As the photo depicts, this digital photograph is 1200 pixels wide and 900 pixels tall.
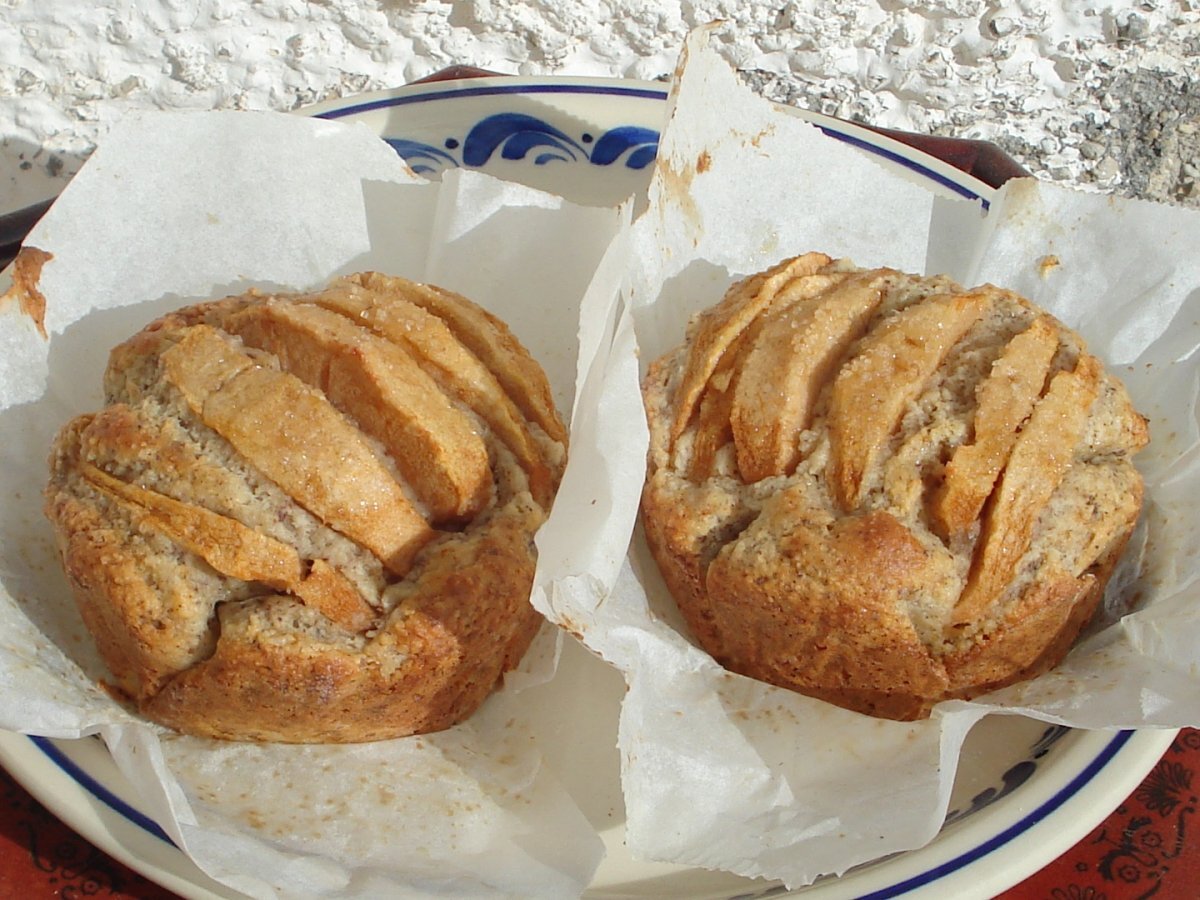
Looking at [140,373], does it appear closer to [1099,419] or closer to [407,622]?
[407,622]

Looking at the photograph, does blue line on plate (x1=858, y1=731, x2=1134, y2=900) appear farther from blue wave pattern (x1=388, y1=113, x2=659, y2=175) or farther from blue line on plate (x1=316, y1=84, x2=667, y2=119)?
blue line on plate (x1=316, y1=84, x2=667, y2=119)

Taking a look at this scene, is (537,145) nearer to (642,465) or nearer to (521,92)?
(521,92)

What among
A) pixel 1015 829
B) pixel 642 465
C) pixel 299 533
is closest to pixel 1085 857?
pixel 1015 829

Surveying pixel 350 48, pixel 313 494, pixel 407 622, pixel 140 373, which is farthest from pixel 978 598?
pixel 350 48

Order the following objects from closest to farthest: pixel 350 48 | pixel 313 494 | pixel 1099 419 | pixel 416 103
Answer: pixel 313 494 → pixel 1099 419 → pixel 416 103 → pixel 350 48

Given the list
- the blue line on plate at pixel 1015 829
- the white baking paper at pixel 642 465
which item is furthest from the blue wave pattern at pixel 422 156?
the blue line on plate at pixel 1015 829

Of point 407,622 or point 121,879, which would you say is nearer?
point 407,622

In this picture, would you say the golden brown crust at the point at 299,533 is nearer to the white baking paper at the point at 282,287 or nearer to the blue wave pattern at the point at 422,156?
the white baking paper at the point at 282,287
